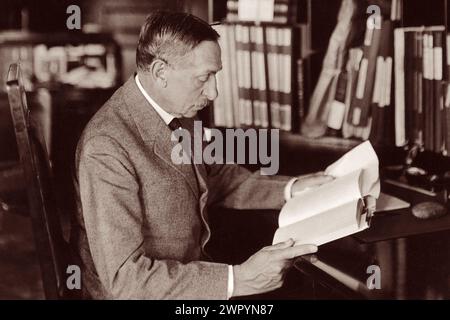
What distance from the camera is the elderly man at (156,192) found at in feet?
3.80

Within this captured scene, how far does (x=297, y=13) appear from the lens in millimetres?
1839

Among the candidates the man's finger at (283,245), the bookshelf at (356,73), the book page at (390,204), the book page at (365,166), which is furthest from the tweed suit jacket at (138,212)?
the bookshelf at (356,73)

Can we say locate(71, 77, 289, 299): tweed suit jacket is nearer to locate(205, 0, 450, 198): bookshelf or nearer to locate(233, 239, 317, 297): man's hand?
locate(233, 239, 317, 297): man's hand

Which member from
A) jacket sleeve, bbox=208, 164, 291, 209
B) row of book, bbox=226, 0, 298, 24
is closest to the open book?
jacket sleeve, bbox=208, 164, 291, 209

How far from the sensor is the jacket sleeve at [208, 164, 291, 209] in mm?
1583

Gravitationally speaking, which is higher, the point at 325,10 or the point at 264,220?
the point at 325,10

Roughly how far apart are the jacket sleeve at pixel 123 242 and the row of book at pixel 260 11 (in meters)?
0.74

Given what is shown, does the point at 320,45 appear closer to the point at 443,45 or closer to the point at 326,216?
the point at 443,45

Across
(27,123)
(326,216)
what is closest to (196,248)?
(326,216)

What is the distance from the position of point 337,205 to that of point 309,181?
0.29m

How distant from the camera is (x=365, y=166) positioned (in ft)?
4.54

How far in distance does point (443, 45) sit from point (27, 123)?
107 centimetres

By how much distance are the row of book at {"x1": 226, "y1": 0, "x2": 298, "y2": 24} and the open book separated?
0.54 metres
